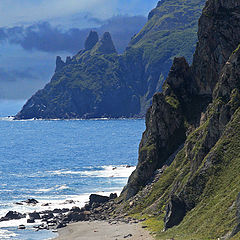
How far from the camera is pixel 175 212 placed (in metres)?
76.3

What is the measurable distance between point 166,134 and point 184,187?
28.4 meters

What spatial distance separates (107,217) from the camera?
98.1 m

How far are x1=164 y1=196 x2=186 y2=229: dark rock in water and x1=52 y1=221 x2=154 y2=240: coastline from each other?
3611 mm

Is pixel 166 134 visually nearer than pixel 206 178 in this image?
No

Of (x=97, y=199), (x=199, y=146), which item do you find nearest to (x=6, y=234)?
(x=97, y=199)

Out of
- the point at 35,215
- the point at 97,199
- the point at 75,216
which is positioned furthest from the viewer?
the point at 97,199

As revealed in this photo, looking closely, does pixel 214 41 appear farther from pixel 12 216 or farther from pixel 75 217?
pixel 12 216

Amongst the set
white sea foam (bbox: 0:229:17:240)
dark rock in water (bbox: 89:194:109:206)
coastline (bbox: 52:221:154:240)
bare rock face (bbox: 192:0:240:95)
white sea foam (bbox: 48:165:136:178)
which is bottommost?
white sea foam (bbox: 0:229:17:240)

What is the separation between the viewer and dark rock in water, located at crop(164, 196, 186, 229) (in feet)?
248

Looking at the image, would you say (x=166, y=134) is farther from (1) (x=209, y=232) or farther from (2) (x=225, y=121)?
(1) (x=209, y=232)

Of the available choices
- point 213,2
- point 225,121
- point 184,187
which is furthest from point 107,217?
point 213,2

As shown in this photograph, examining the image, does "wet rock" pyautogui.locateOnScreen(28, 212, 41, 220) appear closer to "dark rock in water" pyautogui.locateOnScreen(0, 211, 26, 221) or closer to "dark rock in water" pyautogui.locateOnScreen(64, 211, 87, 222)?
"dark rock in water" pyautogui.locateOnScreen(0, 211, 26, 221)

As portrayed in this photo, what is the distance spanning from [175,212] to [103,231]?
14.6m

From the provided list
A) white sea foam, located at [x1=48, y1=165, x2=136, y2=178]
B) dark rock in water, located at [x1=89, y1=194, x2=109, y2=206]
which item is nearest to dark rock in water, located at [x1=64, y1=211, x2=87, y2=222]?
dark rock in water, located at [x1=89, y1=194, x2=109, y2=206]
